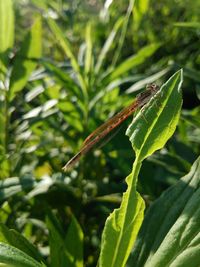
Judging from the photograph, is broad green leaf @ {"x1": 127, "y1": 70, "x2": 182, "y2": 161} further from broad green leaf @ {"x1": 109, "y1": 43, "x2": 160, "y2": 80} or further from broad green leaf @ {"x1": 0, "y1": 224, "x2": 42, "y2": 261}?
broad green leaf @ {"x1": 109, "y1": 43, "x2": 160, "y2": 80}

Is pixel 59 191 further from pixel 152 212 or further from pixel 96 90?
pixel 152 212

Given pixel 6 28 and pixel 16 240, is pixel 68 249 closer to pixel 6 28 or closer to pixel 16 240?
pixel 16 240

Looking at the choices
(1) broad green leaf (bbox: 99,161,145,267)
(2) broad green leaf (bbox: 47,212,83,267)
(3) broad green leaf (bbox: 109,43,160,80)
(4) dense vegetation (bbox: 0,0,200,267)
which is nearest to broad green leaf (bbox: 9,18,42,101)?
(4) dense vegetation (bbox: 0,0,200,267)

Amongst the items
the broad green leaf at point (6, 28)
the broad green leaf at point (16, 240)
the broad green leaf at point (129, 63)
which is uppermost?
the broad green leaf at point (6, 28)

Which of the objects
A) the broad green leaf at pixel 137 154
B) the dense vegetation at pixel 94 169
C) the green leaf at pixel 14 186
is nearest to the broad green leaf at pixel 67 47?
the dense vegetation at pixel 94 169

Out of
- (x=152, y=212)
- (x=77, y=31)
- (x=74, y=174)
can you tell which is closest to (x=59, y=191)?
(x=74, y=174)

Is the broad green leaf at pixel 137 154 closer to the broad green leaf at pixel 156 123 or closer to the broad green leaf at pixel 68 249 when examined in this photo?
the broad green leaf at pixel 156 123
